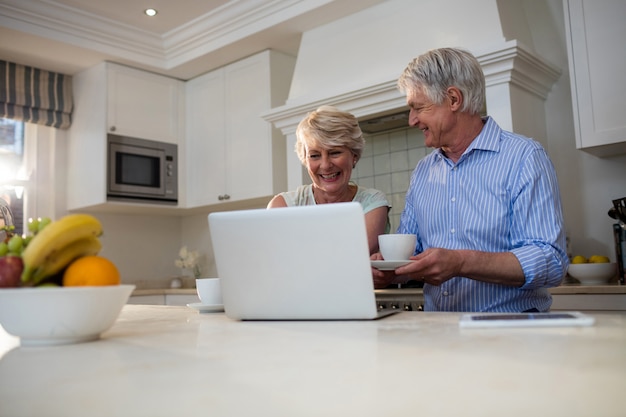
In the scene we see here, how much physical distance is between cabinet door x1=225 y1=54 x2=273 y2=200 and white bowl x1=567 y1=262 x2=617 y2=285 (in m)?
1.85

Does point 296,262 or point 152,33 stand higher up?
point 152,33

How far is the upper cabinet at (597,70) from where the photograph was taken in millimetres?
2475

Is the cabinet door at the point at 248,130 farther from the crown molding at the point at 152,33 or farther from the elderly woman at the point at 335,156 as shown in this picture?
the elderly woman at the point at 335,156

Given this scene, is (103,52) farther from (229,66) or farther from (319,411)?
(319,411)

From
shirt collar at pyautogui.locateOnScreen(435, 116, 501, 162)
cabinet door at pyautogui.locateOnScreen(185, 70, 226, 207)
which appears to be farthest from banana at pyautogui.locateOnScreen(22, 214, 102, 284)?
cabinet door at pyautogui.locateOnScreen(185, 70, 226, 207)

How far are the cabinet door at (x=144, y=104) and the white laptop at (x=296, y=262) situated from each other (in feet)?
10.2

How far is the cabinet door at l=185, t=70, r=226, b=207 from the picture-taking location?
4.05 m

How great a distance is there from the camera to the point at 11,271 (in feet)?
2.50

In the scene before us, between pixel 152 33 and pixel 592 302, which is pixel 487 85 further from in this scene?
pixel 152 33

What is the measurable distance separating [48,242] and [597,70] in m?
2.43

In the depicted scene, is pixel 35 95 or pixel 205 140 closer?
pixel 35 95

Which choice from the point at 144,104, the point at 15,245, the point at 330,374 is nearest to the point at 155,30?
the point at 144,104

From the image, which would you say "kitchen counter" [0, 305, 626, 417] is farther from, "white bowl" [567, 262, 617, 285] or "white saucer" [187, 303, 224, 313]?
"white bowl" [567, 262, 617, 285]

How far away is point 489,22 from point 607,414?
99.0 inches
